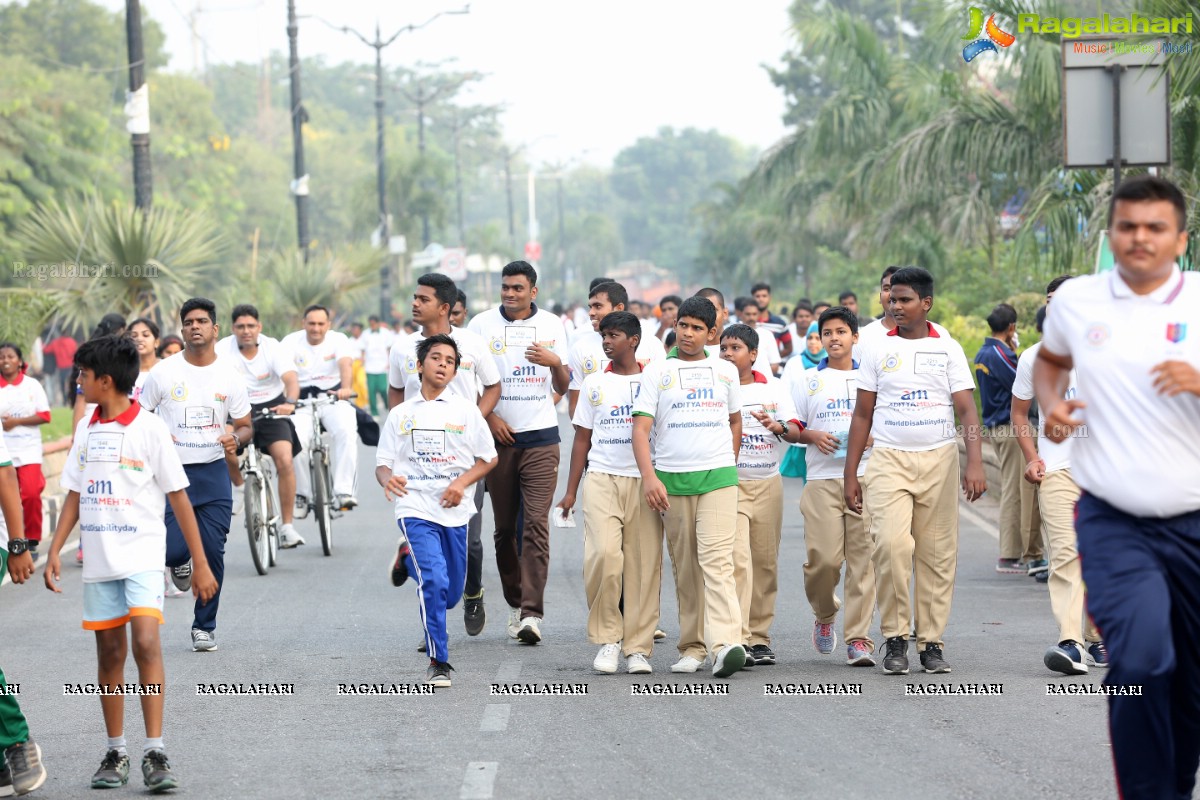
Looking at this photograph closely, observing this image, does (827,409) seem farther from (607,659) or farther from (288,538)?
(288,538)

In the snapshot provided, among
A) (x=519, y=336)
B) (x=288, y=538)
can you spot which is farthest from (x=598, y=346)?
(x=288, y=538)

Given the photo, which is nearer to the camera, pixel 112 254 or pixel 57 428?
pixel 112 254

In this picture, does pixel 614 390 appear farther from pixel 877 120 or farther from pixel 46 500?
pixel 877 120

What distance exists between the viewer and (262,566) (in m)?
13.3

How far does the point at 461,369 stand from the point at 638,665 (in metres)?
2.07

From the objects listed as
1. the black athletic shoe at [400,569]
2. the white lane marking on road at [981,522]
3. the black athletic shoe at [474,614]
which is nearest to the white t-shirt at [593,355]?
the black athletic shoe at [474,614]

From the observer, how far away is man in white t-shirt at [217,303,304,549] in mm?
13234

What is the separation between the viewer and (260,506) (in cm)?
1331

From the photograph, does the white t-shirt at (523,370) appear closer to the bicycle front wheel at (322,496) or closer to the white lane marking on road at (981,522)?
the bicycle front wheel at (322,496)

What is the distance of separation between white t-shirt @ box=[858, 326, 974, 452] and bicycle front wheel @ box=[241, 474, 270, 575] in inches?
228

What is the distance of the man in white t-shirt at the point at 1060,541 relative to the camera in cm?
874

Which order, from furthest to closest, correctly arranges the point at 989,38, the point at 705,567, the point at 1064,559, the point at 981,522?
the point at 989,38 < the point at 981,522 < the point at 1064,559 < the point at 705,567

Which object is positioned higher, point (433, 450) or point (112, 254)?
point (112, 254)

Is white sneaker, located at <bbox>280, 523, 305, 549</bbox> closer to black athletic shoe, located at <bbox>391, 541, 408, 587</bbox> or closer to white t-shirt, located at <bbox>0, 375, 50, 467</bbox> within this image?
white t-shirt, located at <bbox>0, 375, 50, 467</bbox>
